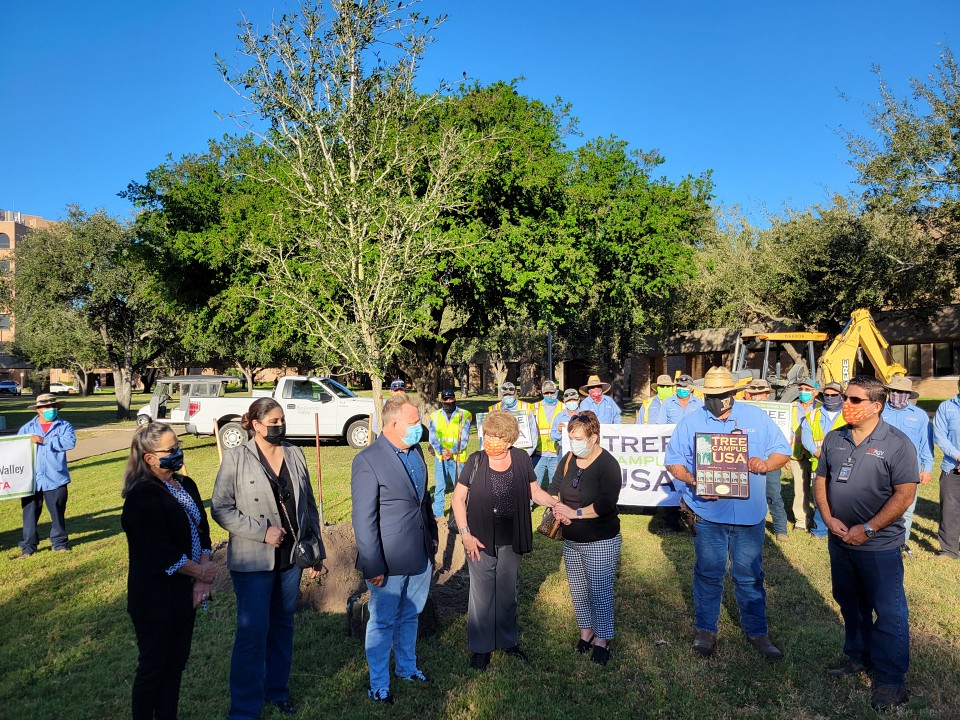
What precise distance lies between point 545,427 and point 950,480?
4.85 metres

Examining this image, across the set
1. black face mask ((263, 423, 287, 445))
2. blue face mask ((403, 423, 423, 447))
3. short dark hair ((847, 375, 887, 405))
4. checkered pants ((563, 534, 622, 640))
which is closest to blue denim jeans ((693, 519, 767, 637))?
checkered pants ((563, 534, 622, 640))

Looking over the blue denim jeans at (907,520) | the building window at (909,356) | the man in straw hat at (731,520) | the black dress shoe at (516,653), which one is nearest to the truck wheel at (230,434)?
the black dress shoe at (516,653)

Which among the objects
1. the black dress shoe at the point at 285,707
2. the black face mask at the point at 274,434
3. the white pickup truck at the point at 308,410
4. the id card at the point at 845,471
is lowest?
the black dress shoe at the point at 285,707

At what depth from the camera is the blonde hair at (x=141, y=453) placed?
369 cm

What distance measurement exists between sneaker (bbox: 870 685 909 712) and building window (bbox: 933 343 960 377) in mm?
34856

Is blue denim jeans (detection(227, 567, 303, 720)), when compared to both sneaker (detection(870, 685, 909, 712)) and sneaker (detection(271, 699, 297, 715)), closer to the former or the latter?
sneaker (detection(271, 699, 297, 715))

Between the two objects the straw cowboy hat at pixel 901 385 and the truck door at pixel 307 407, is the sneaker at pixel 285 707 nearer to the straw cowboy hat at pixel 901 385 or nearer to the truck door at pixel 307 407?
the straw cowboy hat at pixel 901 385

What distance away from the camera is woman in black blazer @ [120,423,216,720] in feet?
11.7

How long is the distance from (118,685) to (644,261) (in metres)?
19.4

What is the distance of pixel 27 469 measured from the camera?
817cm

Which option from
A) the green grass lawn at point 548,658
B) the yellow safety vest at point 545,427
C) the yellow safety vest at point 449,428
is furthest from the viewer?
the yellow safety vest at point 545,427

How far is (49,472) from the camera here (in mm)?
7965

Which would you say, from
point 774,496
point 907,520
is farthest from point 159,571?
point 774,496

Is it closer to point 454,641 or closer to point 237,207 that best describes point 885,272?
point 237,207
